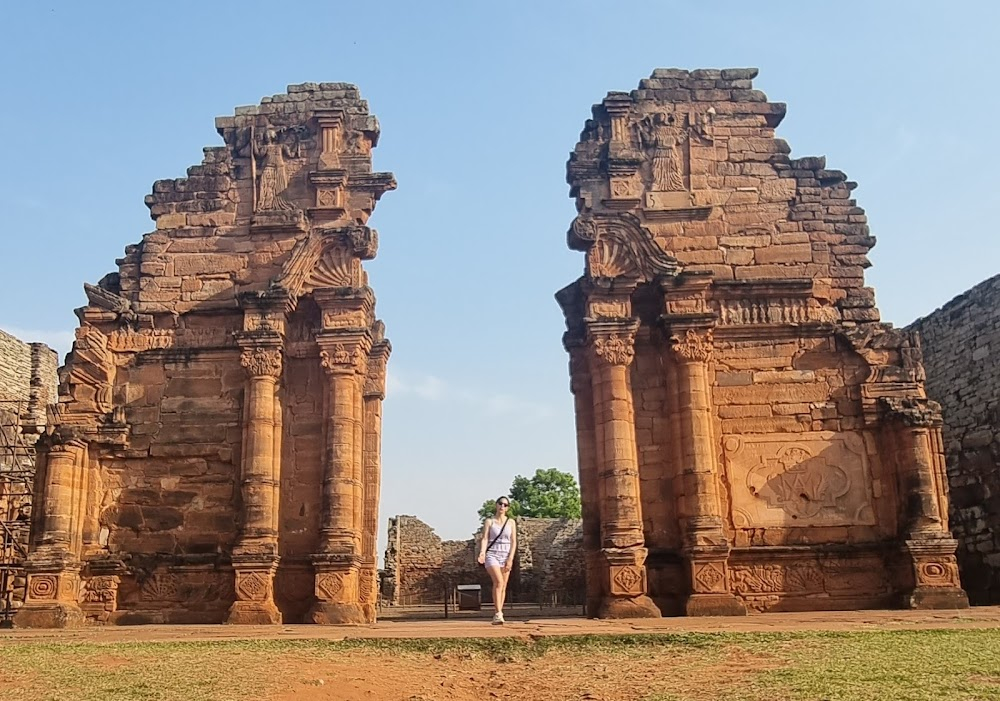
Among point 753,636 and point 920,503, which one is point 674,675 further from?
point 920,503

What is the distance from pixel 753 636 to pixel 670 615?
5.02 meters

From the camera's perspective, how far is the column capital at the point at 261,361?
45.9ft

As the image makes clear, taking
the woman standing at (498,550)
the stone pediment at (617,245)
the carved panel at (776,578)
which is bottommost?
the carved panel at (776,578)

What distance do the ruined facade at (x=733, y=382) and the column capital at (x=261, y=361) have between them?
4460mm

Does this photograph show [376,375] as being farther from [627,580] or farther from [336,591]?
[627,580]

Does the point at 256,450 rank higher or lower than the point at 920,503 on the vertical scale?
higher

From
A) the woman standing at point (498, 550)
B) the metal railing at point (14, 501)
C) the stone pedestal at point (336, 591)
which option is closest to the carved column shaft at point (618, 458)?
the woman standing at point (498, 550)

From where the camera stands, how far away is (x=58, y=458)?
13.7 meters

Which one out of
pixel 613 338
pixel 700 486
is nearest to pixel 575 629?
pixel 700 486

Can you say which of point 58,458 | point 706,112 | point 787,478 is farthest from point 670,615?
point 58,458

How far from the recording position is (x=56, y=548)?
43.4ft

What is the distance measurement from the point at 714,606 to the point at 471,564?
21560 mm

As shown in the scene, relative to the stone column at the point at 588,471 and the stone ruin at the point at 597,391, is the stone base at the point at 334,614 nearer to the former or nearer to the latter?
the stone ruin at the point at 597,391

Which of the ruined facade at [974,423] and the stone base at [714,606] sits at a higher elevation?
the ruined facade at [974,423]
